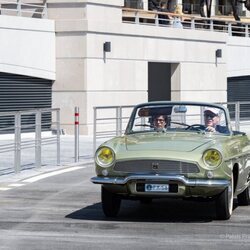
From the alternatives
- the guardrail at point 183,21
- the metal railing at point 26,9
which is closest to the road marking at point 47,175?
the metal railing at point 26,9

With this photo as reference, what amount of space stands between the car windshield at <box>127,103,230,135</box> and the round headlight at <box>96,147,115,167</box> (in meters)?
1.17

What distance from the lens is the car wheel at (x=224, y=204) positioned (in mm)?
10820

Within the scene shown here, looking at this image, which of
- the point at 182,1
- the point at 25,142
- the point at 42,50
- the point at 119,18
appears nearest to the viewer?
the point at 25,142

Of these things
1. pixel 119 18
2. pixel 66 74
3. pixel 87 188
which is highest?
pixel 119 18

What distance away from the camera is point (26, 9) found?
101 feet

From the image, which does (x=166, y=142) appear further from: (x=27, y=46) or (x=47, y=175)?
(x=27, y=46)

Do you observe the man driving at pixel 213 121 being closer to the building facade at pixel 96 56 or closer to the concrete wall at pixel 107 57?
the building facade at pixel 96 56

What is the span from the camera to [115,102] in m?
31.9

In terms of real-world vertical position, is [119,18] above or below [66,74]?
above

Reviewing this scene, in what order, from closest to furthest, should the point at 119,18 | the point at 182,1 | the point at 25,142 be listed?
1. the point at 25,142
2. the point at 119,18
3. the point at 182,1

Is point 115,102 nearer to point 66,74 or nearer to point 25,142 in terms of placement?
point 66,74

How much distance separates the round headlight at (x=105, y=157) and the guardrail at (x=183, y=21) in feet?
73.8

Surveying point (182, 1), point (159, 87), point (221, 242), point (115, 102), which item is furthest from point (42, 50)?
point (182, 1)

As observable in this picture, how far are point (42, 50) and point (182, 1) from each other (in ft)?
108
